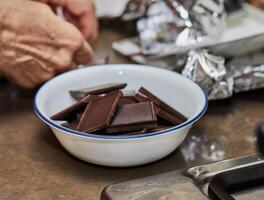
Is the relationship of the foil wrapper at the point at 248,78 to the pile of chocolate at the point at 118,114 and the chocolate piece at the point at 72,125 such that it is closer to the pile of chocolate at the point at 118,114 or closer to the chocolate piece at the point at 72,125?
the pile of chocolate at the point at 118,114

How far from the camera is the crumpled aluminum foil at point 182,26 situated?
34.2 inches

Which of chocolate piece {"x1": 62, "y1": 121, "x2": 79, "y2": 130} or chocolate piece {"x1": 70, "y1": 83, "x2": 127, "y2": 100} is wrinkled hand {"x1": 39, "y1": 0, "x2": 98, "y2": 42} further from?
chocolate piece {"x1": 62, "y1": 121, "x2": 79, "y2": 130}

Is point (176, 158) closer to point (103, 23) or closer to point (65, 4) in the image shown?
point (65, 4)

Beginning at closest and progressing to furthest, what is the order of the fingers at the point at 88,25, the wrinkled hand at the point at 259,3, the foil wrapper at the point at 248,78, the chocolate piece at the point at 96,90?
the chocolate piece at the point at 96,90
the foil wrapper at the point at 248,78
the fingers at the point at 88,25
the wrinkled hand at the point at 259,3

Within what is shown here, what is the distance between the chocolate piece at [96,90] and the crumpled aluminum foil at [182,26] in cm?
15

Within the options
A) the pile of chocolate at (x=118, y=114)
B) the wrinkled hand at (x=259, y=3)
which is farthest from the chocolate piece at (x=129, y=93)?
the wrinkled hand at (x=259, y=3)

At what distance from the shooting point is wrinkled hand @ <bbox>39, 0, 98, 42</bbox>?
93 centimetres

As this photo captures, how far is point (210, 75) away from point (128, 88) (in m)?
0.13

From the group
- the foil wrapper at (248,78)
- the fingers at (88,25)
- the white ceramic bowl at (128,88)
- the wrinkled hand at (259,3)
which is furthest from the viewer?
the wrinkled hand at (259,3)

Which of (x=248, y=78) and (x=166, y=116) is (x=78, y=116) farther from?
(x=248, y=78)

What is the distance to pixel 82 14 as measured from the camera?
3.09ft

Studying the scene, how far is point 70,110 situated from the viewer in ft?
2.24

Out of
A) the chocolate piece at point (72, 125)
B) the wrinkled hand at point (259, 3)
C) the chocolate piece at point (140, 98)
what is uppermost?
the chocolate piece at point (140, 98)

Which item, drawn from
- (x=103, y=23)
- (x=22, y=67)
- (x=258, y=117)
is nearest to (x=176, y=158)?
(x=258, y=117)
